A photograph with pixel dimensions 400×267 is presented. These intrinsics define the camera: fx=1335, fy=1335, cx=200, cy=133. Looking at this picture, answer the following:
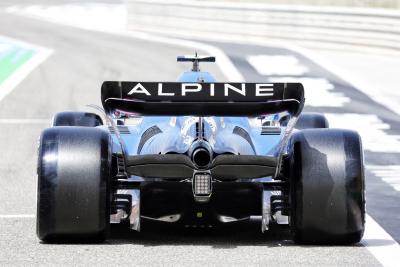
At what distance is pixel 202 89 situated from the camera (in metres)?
9.57

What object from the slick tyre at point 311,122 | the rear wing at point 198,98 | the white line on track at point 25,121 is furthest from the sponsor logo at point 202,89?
the white line on track at point 25,121

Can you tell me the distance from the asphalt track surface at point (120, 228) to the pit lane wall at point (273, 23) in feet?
4.10

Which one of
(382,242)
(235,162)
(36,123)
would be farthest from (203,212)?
(36,123)

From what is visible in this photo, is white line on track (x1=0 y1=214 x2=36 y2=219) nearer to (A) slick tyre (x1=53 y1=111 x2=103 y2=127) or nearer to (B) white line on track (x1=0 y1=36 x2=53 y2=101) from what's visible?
(A) slick tyre (x1=53 y1=111 x2=103 y2=127)

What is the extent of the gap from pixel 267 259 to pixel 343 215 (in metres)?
0.75

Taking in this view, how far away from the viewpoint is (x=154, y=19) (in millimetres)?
37969

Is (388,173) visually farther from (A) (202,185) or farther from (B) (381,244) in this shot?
(A) (202,185)

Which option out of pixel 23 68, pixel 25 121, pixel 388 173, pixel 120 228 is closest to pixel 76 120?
pixel 120 228

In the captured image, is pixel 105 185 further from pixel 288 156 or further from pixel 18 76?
pixel 18 76

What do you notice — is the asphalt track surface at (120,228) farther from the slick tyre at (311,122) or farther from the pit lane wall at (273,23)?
the pit lane wall at (273,23)

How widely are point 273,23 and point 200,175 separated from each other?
24.5 metres

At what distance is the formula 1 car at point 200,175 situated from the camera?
9.51 meters

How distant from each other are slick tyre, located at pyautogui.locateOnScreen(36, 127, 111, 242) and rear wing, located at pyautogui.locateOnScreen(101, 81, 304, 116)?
0.38 m

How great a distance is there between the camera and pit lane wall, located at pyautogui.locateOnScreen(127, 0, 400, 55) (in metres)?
30.0
